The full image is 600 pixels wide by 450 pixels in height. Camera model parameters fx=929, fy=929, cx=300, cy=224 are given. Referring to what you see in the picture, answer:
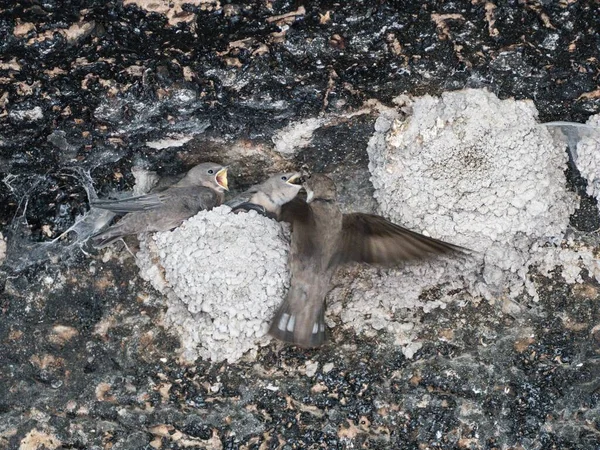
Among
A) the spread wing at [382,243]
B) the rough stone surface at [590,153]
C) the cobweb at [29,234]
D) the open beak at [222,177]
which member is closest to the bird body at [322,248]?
the spread wing at [382,243]

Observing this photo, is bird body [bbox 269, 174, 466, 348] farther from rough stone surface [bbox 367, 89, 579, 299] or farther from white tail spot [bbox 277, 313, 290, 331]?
rough stone surface [bbox 367, 89, 579, 299]

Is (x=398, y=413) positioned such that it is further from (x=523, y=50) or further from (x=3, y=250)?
(x=3, y=250)

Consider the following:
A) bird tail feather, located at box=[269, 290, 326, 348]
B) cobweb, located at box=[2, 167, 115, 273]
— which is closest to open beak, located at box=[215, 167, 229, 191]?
cobweb, located at box=[2, 167, 115, 273]

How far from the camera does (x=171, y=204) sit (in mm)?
5078

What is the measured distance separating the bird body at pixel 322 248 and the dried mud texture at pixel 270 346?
136 millimetres

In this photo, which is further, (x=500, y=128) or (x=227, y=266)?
(x=227, y=266)

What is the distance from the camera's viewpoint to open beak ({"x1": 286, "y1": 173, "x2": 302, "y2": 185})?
5293 millimetres

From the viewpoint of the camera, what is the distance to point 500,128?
15.3ft

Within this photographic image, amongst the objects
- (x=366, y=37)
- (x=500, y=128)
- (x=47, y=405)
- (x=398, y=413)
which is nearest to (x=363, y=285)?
(x=398, y=413)

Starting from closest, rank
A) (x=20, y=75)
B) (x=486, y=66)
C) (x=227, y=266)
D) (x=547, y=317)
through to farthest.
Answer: (x=20, y=75), (x=486, y=66), (x=547, y=317), (x=227, y=266)

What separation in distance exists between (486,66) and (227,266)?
1.73 metres

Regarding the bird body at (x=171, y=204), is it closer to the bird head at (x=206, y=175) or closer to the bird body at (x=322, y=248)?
the bird head at (x=206, y=175)

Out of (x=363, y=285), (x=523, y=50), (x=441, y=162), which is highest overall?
(x=523, y=50)

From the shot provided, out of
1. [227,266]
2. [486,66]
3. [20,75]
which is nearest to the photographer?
[20,75]
